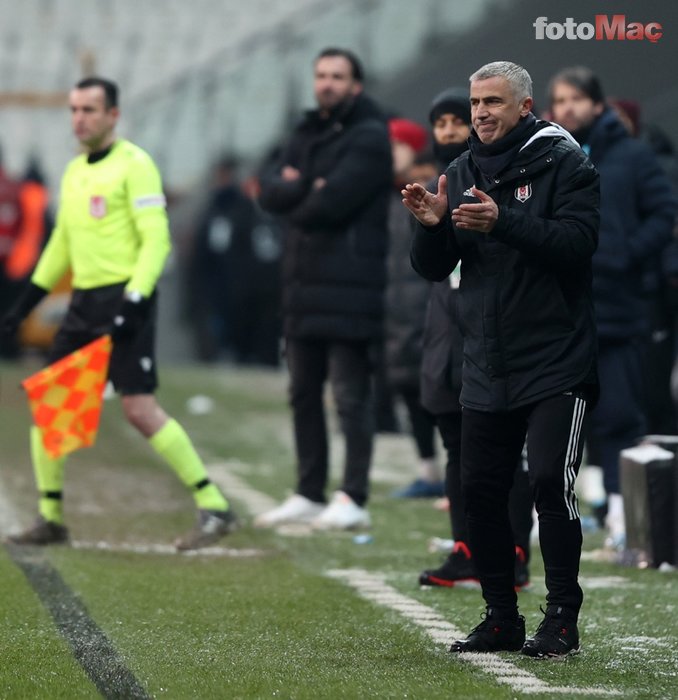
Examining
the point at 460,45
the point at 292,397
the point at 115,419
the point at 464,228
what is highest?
the point at 460,45

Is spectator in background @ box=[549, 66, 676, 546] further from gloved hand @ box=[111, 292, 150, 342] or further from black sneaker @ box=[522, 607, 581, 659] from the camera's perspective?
black sneaker @ box=[522, 607, 581, 659]

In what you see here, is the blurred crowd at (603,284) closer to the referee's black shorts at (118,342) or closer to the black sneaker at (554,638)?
the referee's black shorts at (118,342)

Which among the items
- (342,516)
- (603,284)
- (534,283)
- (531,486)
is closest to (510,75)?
(534,283)

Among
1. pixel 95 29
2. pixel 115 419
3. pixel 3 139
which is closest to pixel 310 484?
pixel 115 419

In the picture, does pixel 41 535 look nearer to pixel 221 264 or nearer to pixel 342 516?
pixel 342 516

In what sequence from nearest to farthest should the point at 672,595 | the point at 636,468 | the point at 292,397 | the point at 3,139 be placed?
1. the point at 672,595
2. the point at 636,468
3. the point at 292,397
4. the point at 3,139

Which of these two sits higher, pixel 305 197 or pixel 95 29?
pixel 95 29

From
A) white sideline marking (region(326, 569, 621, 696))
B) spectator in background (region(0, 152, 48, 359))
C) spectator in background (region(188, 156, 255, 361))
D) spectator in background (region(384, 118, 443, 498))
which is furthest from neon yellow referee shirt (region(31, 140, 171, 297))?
spectator in background (region(0, 152, 48, 359))

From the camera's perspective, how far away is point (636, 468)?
7410 mm

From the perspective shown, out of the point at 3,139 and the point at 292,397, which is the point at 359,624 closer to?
the point at 292,397

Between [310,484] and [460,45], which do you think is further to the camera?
[460,45]

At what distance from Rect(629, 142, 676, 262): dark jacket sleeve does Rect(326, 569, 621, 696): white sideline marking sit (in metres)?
2.08

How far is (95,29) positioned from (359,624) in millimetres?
25898

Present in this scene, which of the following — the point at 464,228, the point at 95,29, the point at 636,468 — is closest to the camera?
the point at 464,228
